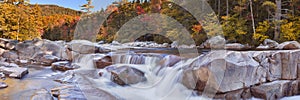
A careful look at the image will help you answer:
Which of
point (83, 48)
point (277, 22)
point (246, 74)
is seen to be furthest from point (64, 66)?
point (277, 22)

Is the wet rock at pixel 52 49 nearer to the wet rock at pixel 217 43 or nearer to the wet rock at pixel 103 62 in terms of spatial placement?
the wet rock at pixel 103 62

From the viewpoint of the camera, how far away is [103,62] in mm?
Answer: 6617

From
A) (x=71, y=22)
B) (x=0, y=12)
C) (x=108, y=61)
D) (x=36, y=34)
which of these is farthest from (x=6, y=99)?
(x=71, y=22)

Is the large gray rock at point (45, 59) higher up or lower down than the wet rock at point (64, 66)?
higher up

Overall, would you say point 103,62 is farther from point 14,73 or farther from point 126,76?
point 14,73

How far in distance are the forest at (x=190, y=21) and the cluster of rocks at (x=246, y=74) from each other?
7.29 metres

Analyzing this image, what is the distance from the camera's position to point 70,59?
28.3ft

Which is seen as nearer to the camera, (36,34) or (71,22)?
(36,34)

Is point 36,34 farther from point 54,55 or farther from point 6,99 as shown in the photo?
point 6,99

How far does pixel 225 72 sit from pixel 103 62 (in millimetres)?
4013

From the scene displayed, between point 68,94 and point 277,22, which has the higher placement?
point 277,22

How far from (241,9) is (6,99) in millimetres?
11682

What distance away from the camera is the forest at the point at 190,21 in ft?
36.0

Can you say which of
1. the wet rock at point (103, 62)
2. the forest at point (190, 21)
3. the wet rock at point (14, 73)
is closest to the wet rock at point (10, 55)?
the wet rock at point (14, 73)
